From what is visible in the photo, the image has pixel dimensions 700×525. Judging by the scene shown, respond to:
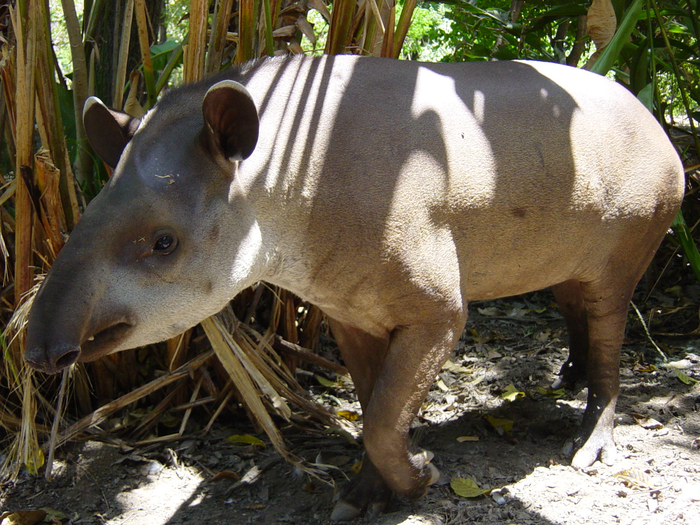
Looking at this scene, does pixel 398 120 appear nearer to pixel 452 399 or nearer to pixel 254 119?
pixel 254 119

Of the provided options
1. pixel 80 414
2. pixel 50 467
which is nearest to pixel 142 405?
pixel 80 414

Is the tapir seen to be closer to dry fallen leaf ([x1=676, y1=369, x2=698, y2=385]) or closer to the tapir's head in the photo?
the tapir's head

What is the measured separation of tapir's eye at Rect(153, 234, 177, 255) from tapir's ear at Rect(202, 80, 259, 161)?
1.07 feet

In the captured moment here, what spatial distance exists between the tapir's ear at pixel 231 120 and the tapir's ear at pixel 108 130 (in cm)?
44

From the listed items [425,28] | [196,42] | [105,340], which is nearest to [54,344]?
[105,340]

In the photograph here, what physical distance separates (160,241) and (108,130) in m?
0.60

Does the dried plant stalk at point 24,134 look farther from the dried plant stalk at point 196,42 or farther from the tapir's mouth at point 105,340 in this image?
the tapir's mouth at point 105,340

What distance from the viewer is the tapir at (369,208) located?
2.21m

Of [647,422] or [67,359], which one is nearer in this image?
[67,359]

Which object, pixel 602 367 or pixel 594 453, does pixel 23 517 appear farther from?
pixel 602 367

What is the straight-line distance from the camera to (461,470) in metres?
3.11

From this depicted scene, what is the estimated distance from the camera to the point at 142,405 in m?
3.61

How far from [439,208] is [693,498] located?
4.97ft

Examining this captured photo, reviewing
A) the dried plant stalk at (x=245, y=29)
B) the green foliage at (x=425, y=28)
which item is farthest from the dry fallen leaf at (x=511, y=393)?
the green foliage at (x=425, y=28)
